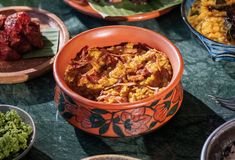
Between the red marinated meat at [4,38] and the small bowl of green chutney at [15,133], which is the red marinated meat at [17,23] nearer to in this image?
the red marinated meat at [4,38]

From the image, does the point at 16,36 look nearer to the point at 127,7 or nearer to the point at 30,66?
the point at 30,66

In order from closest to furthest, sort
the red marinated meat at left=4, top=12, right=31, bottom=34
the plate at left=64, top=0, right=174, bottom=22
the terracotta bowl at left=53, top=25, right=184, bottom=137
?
the terracotta bowl at left=53, top=25, right=184, bottom=137, the red marinated meat at left=4, top=12, right=31, bottom=34, the plate at left=64, top=0, right=174, bottom=22

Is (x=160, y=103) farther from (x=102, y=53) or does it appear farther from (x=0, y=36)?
(x=0, y=36)

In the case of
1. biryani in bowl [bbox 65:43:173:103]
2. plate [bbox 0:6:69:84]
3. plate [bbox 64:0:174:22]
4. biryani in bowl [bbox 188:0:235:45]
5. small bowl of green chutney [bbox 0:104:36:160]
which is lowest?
plate [bbox 0:6:69:84]

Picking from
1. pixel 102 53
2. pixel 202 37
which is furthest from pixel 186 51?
pixel 102 53

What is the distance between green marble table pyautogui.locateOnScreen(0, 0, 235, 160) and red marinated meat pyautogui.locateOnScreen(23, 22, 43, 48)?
0.18 meters

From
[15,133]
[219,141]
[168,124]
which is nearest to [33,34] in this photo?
[15,133]

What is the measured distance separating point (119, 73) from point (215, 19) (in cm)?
65

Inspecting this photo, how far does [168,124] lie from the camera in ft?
5.70

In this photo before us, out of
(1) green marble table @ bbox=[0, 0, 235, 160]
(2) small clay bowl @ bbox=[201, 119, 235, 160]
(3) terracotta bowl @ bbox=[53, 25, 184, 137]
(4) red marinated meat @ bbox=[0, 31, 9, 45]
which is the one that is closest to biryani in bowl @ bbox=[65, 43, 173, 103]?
(3) terracotta bowl @ bbox=[53, 25, 184, 137]

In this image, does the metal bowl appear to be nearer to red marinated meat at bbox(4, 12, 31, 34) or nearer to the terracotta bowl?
the terracotta bowl

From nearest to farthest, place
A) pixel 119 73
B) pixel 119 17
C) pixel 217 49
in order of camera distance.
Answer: pixel 119 73, pixel 217 49, pixel 119 17

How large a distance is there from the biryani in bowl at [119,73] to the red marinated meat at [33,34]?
0.34 m

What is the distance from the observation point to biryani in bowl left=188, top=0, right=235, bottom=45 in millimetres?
1988
